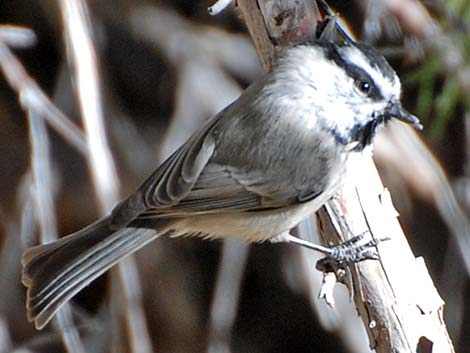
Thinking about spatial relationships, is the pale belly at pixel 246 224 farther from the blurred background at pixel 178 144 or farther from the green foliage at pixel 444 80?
the green foliage at pixel 444 80

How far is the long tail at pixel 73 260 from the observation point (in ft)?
7.39

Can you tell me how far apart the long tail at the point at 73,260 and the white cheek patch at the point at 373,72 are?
61 centimetres

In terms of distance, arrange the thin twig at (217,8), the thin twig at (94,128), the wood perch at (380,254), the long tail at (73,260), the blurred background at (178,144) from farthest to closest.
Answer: the blurred background at (178,144)
the thin twig at (94,128)
the long tail at (73,260)
the thin twig at (217,8)
the wood perch at (380,254)

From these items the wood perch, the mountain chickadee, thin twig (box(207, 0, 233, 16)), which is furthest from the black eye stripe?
thin twig (box(207, 0, 233, 16))

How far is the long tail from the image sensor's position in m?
2.25

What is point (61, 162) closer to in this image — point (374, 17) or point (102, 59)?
point (102, 59)

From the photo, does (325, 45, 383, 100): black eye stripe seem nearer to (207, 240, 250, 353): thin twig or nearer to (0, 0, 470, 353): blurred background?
(0, 0, 470, 353): blurred background

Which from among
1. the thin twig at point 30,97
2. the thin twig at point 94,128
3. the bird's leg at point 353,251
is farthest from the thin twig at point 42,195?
the bird's leg at point 353,251

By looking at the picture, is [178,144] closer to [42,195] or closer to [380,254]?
[42,195]

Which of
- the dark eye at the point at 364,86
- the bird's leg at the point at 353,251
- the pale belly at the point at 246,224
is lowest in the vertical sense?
the bird's leg at the point at 353,251

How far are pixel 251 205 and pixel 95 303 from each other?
4.64 ft

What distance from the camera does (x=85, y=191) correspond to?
10.9 feet

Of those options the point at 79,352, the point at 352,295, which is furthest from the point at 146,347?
the point at 352,295

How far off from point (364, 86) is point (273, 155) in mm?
254
